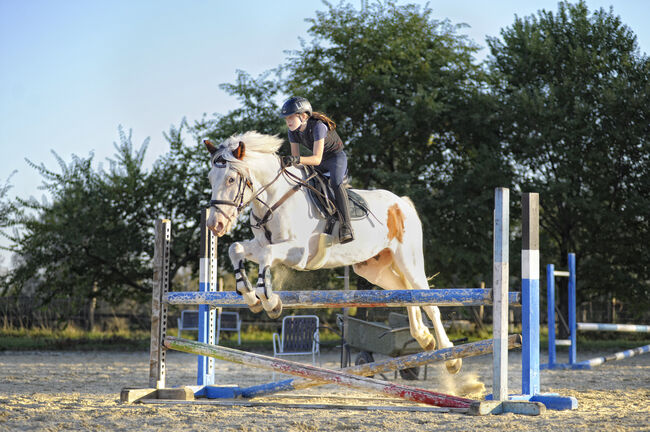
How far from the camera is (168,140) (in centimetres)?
1675

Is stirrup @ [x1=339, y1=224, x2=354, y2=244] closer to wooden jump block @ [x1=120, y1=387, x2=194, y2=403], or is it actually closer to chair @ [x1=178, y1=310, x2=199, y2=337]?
wooden jump block @ [x1=120, y1=387, x2=194, y2=403]

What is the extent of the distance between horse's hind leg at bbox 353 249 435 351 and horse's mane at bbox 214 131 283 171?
130 cm

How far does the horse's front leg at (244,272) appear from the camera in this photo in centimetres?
436

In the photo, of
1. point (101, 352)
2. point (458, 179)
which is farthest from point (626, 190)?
point (101, 352)

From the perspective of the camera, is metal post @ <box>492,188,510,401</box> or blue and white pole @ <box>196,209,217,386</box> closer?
metal post @ <box>492,188,510,401</box>

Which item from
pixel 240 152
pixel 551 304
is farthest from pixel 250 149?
pixel 551 304

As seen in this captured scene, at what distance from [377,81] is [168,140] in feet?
17.4

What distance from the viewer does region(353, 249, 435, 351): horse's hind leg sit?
5.57 m

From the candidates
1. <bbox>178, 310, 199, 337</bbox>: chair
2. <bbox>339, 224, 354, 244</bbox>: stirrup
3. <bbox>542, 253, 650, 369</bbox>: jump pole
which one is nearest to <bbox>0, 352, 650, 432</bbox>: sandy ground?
<bbox>542, 253, 650, 369</bbox>: jump pole

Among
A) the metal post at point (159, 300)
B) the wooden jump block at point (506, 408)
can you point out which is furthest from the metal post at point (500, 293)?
the metal post at point (159, 300)

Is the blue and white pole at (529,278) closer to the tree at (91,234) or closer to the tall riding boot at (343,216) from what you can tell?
the tall riding boot at (343,216)

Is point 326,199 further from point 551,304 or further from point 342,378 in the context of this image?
point 551,304

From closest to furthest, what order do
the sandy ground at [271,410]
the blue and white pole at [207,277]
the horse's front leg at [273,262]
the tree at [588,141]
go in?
the sandy ground at [271,410]
the horse's front leg at [273,262]
the blue and white pole at [207,277]
the tree at [588,141]

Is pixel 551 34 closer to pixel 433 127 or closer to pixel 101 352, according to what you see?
pixel 433 127
